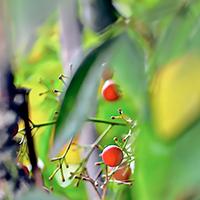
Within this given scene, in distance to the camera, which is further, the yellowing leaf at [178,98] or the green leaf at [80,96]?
the green leaf at [80,96]

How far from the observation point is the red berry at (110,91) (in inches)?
29.1

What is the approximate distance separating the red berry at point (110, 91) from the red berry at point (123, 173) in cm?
10

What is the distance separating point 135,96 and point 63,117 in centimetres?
9

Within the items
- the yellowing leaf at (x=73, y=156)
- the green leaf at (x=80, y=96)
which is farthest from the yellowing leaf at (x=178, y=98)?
the yellowing leaf at (x=73, y=156)

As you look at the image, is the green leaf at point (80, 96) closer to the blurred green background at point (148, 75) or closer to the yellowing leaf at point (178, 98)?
the blurred green background at point (148, 75)

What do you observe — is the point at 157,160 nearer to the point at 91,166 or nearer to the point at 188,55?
the point at 188,55

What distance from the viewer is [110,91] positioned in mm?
773

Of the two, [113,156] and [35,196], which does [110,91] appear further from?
[35,196]

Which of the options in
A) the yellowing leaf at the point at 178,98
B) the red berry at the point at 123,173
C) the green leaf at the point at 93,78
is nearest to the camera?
the yellowing leaf at the point at 178,98

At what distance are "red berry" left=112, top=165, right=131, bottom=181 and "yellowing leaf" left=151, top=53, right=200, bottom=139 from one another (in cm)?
48

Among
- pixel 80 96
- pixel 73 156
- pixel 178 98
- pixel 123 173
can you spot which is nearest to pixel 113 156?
pixel 123 173

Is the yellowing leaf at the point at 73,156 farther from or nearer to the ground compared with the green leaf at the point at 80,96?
farther from the ground

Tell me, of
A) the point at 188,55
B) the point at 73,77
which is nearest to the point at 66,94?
the point at 73,77

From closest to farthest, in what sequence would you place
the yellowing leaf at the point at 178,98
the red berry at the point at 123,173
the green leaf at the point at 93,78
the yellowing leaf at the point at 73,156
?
1. the yellowing leaf at the point at 178,98
2. the green leaf at the point at 93,78
3. the red berry at the point at 123,173
4. the yellowing leaf at the point at 73,156
